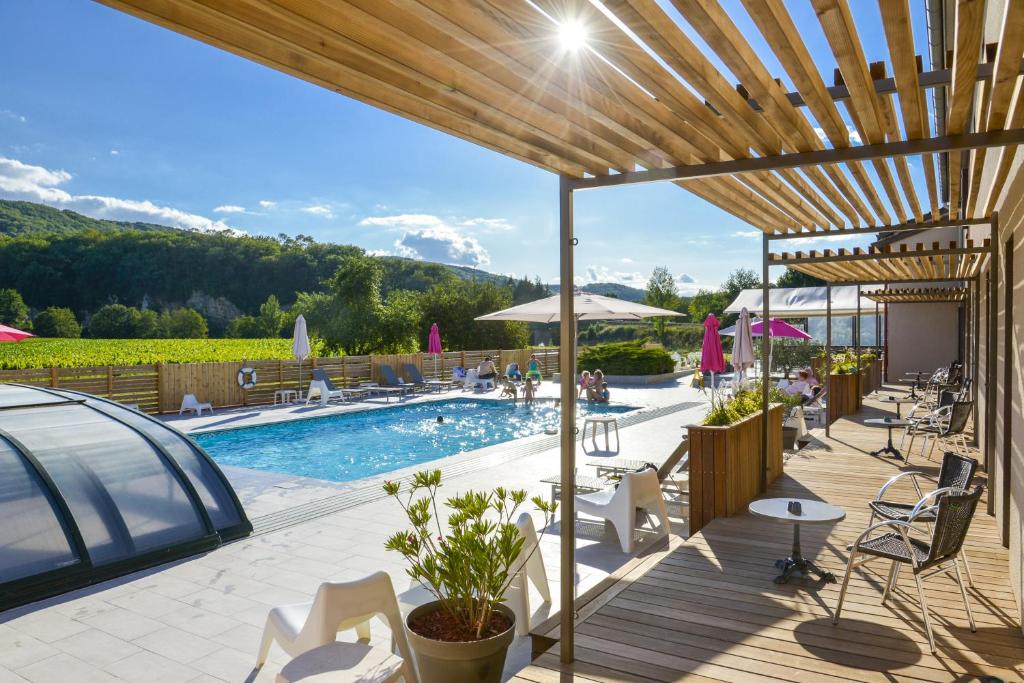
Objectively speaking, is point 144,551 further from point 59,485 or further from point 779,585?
point 779,585

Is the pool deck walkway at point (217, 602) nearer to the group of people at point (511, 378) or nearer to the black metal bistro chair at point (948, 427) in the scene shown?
the black metal bistro chair at point (948, 427)

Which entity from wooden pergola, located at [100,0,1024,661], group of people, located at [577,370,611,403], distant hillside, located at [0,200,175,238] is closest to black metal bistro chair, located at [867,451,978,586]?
wooden pergola, located at [100,0,1024,661]

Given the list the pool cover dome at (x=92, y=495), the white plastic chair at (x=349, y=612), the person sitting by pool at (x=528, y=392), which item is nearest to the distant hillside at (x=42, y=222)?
the person sitting by pool at (x=528, y=392)

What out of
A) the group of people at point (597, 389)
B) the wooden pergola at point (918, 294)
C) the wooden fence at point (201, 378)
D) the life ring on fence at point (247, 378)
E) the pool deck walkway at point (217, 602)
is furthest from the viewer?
the group of people at point (597, 389)

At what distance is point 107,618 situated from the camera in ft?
15.3

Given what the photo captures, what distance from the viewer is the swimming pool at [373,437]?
11602 millimetres

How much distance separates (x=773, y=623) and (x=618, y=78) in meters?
3.09

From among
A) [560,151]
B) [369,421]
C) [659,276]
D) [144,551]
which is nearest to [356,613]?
[560,151]

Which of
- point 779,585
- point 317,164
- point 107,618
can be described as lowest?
point 107,618

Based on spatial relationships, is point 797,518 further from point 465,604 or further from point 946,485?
point 465,604

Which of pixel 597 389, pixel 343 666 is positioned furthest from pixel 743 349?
pixel 343 666

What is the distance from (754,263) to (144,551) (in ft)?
205

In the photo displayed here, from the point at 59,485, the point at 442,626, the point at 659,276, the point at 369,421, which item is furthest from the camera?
the point at 659,276

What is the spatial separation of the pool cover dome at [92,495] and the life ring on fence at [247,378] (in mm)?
9815
